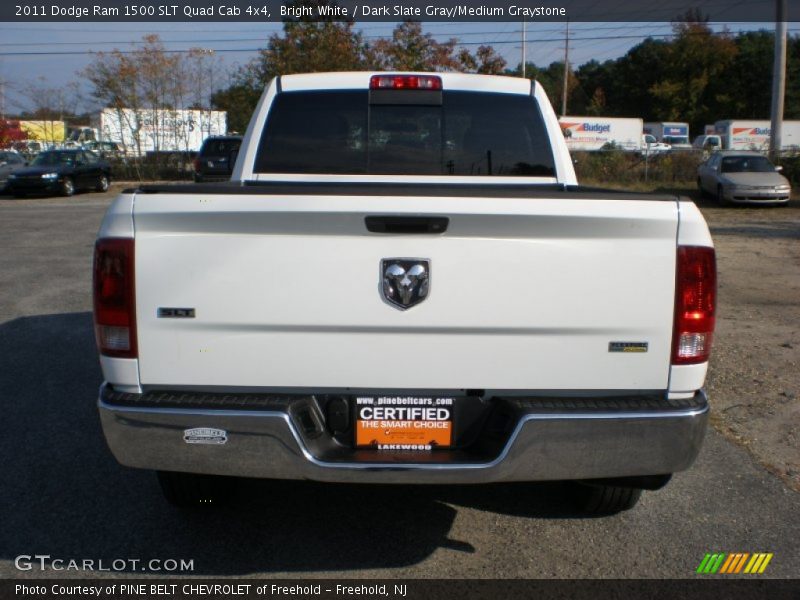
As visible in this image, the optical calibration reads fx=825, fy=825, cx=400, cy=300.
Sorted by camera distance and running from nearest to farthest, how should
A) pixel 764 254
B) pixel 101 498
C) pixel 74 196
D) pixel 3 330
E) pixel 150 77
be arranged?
1. pixel 101 498
2. pixel 3 330
3. pixel 764 254
4. pixel 74 196
5. pixel 150 77

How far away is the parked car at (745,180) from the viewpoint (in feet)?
72.5

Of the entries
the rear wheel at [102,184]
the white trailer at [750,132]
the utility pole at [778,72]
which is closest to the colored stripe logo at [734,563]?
the utility pole at [778,72]

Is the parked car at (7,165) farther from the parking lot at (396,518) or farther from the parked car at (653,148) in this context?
the parking lot at (396,518)

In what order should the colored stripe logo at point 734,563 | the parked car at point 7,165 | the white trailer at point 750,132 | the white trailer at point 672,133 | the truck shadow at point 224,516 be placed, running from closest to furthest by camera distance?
1. the colored stripe logo at point 734,563
2. the truck shadow at point 224,516
3. the parked car at point 7,165
4. the white trailer at point 750,132
5. the white trailer at point 672,133

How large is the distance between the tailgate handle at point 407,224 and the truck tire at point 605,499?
64.4 inches

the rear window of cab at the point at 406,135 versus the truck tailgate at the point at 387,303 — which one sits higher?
the rear window of cab at the point at 406,135

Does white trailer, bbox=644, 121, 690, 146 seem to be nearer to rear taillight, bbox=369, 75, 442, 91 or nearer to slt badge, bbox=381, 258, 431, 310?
rear taillight, bbox=369, 75, 442, 91

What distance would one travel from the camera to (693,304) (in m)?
3.09

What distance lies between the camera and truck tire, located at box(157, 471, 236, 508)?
384 cm

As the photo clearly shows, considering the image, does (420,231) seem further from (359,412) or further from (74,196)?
(74,196)
